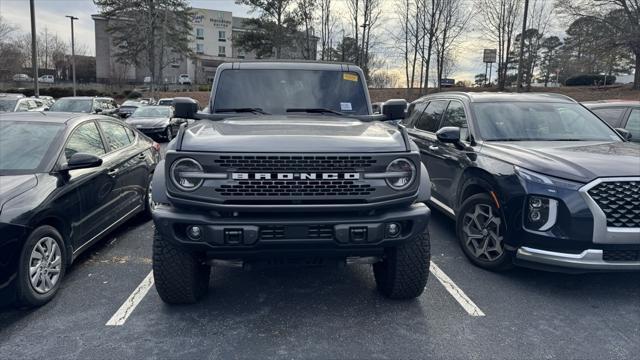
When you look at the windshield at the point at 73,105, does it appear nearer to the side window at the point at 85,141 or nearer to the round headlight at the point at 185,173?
the side window at the point at 85,141

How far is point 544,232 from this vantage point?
3.85 meters

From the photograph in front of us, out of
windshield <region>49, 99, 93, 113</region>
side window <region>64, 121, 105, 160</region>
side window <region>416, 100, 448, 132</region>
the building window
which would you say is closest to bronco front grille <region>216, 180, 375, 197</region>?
side window <region>64, 121, 105, 160</region>

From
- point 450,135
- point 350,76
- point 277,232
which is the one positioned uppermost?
point 350,76

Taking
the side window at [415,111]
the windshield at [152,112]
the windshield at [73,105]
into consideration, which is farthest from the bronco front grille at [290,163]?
the windshield at [73,105]

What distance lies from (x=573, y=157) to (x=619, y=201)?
1.90ft

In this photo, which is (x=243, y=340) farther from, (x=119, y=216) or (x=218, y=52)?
(x=218, y=52)

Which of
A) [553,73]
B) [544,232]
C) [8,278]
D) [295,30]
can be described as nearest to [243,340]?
[8,278]

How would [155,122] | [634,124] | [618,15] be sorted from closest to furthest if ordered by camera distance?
[634,124]
[155,122]
[618,15]

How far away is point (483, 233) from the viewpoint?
4.52 meters

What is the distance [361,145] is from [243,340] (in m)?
1.62

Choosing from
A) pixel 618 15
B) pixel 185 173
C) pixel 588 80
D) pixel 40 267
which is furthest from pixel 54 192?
pixel 588 80

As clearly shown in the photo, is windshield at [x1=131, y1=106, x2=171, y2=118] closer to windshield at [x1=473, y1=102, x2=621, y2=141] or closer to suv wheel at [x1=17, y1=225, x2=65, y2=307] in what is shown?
suv wheel at [x1=17, y1=225, x2=65, y2=307]

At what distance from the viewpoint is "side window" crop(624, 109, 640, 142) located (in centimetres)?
668

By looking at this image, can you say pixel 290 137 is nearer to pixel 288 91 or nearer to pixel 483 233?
pixel 288 91
